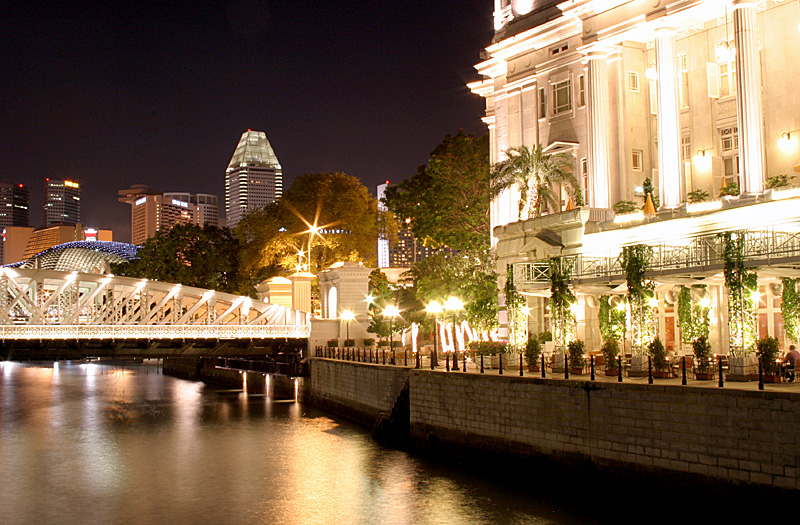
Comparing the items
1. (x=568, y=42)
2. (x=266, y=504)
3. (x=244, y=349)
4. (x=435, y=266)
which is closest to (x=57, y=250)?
(x=244, y=349)

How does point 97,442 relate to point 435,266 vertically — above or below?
below

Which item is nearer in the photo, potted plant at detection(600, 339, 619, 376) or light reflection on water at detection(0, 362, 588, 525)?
light reflection on water at detection(0, 362, 588, 525)

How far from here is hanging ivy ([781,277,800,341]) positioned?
28.7 metres

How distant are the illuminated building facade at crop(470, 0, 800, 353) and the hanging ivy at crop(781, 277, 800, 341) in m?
0.64

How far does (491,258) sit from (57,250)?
13060 cm

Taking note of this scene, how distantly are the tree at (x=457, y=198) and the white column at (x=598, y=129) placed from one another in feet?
41.2

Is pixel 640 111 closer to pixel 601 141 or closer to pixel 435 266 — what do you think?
pixel 601 141

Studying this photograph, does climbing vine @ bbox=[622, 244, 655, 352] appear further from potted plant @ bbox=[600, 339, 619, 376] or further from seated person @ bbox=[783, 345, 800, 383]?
seated person @ bbox=[783, 345, 800, 383]

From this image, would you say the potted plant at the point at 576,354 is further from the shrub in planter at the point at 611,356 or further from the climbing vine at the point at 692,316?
the climbing vine at the point at 692,316

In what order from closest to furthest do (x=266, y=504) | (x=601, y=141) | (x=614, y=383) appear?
(x=614, y=383), (x=266, y=504), (x=601, y=141)

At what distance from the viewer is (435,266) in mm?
52344

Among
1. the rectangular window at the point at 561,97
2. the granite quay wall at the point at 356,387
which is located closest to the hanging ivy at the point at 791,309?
the granite quay wall at the point at 356,387

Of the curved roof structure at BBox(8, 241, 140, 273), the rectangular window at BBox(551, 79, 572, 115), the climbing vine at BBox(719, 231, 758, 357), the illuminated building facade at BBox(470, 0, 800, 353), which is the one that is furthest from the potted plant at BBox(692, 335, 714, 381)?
the curved roof structure at BBox(8, 241, 140, 273)

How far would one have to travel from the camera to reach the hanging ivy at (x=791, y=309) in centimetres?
2873
